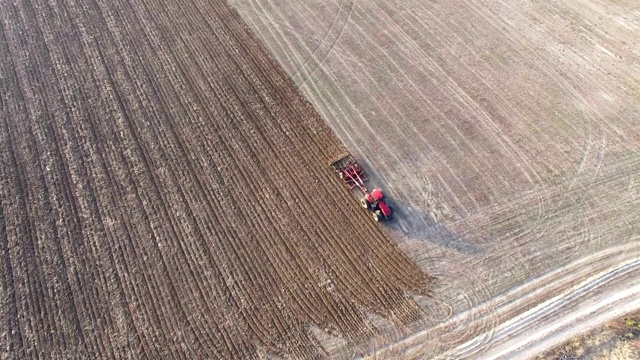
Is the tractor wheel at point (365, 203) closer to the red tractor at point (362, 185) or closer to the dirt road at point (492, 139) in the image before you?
the red tractor at point (362, 185)

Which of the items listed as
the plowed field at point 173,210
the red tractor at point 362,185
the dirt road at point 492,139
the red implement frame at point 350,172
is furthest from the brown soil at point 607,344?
the red implement frame at point 350,172

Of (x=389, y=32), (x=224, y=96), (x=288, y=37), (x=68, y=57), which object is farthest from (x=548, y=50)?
(x=68, y=57)

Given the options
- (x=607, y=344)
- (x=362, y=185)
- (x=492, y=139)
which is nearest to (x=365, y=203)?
(x=362, y=185)

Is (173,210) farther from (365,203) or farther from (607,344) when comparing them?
(607,344)

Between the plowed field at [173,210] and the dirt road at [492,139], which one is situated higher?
the dirt road at [492,139]

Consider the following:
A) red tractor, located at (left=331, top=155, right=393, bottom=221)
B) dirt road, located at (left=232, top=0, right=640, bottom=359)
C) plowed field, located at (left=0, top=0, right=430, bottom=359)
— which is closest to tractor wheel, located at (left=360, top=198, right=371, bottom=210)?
red tractor, located at (left=331, top=155, right=393, bottom=221)

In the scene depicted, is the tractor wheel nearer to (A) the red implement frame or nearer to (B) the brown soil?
(A) the red implement frame
